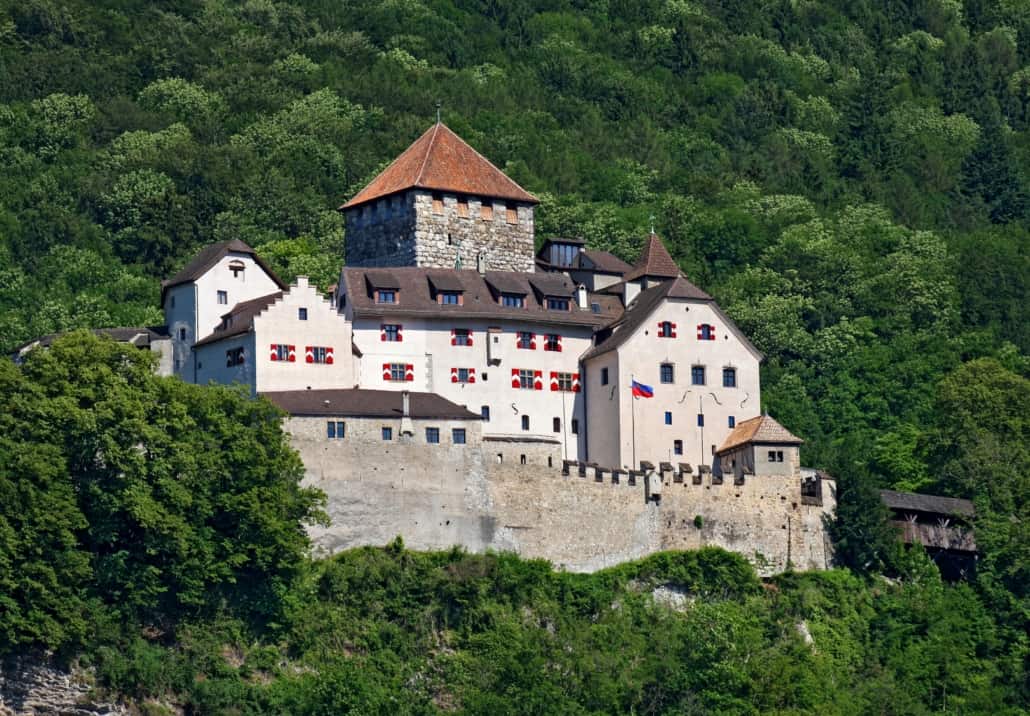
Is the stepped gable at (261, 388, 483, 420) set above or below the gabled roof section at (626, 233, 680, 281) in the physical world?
below

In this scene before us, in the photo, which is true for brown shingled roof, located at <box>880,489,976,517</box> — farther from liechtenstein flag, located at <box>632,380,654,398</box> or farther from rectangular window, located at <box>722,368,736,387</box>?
liechtenstein flag, located at <box>632,380,654,398</box>

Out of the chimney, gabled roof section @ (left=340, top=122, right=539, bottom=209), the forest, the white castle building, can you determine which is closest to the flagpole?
the white castle building

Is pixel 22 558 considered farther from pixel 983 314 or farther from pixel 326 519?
pixel 983 314

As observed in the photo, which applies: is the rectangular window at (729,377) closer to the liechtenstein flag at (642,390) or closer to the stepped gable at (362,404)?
the liechtenstein flag at (642,390)

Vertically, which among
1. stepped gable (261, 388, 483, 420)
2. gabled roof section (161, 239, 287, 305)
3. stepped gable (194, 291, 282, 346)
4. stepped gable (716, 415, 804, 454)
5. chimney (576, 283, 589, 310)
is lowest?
stepped gable (716, 415, 804, 454)

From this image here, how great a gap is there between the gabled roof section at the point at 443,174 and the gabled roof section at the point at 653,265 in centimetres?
415

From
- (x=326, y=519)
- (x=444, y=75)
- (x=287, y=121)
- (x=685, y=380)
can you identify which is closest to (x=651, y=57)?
(x=444, y=75)

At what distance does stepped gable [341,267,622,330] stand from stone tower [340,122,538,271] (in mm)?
1642

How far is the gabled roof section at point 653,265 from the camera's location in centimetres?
8788

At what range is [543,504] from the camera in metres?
77.8

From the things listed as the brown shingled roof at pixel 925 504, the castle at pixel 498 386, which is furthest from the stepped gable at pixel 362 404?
the brown shingled roof at pixel 925 504

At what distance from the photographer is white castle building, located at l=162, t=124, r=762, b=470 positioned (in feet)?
262

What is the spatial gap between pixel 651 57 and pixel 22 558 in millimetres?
89618

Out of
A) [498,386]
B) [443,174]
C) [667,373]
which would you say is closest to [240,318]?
[498,386]
